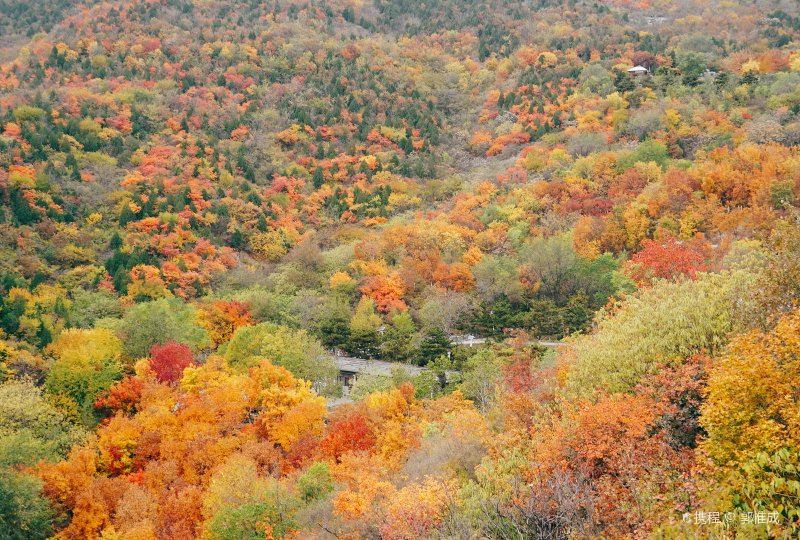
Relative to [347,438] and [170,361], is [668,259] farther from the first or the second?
[170,361]

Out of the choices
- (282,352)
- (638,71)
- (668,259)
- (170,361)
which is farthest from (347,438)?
(638,71)

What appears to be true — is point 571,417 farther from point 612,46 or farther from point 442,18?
point 442,18

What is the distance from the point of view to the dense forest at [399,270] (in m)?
20.7

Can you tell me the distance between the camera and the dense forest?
816 inches

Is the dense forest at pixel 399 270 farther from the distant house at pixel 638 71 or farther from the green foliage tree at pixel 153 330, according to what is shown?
the distant house at pixel 638 71

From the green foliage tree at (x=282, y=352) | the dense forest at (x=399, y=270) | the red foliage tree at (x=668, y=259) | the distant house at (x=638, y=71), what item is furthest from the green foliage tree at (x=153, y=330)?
the distant house at (x=638, y=71)

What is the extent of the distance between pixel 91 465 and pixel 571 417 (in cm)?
2615

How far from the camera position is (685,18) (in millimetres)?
114062

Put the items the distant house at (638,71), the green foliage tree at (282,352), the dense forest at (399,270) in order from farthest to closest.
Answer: the distant house at (638,71) < the green foliage tree at (282,352) < the dense forest at (399,270)

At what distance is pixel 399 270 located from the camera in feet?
203

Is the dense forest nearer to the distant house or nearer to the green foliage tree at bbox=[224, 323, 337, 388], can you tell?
the green foliage tree at bbox=[224, 323, 337, 388]

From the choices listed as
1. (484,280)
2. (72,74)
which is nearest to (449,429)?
(484,280)

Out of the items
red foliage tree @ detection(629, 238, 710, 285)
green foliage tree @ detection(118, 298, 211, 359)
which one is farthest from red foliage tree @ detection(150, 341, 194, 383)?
red foliage tree @ detection(629, 238, 710, 285)

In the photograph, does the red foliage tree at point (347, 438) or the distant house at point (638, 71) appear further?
the distant house at point (638, 71)
